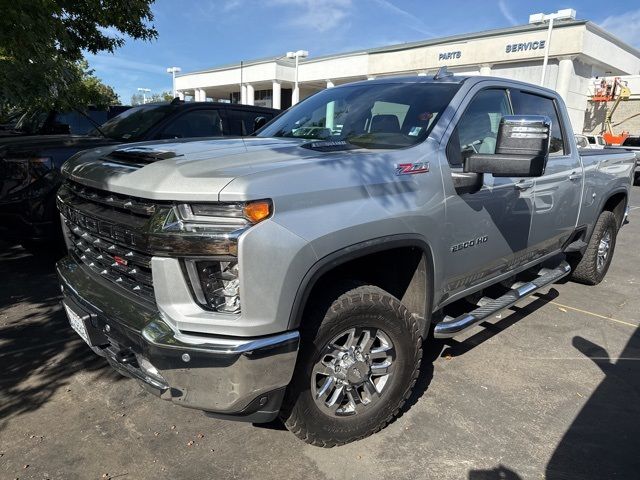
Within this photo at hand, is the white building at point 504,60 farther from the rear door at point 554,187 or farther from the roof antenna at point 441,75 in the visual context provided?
the roof antenna at point 441,75

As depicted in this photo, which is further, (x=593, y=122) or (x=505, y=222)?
(x=593, y=122)

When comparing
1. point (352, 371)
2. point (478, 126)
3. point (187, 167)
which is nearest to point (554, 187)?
point (478, 126)

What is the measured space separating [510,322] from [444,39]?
31272mm

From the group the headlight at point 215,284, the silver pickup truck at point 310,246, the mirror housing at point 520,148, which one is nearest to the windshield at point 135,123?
the silver pickup truck at point 310,246

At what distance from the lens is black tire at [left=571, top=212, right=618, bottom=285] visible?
5434 mm

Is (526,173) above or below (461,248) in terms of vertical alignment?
above

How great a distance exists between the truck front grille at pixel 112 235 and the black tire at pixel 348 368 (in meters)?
0.79

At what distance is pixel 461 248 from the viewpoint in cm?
308

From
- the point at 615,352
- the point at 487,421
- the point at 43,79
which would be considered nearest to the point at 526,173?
the point at 487,421

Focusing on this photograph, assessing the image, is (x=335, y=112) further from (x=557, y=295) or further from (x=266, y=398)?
(x=557, y=295)

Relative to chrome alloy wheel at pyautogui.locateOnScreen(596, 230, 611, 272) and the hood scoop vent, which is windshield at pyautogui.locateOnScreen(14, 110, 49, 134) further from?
chrome alloy wheel at pyautogui.locateOnScreen(596, 230, 611, 272)

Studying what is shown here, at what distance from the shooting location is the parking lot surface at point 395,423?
2.58 meters

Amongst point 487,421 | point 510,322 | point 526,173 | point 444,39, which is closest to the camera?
point 526,173

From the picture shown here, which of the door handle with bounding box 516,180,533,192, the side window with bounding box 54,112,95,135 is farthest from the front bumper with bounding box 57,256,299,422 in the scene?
the side window with bounding box 54,112,95,135
